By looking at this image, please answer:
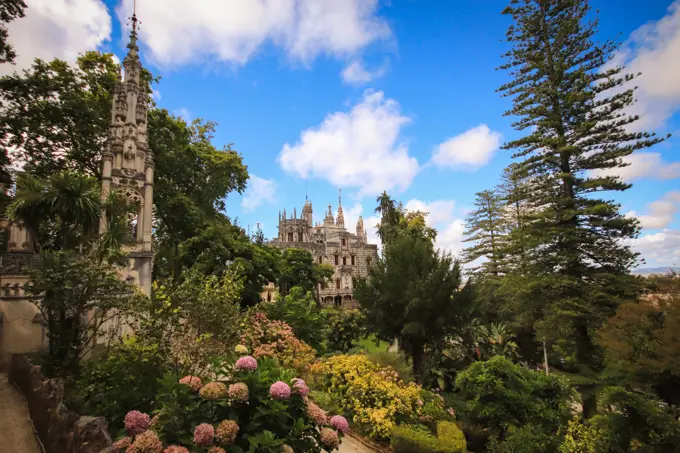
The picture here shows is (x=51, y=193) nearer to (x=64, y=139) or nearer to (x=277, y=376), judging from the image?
(x=277, y=376)

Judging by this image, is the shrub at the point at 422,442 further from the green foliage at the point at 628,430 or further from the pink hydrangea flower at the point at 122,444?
the pink hydrangea flower at the point at 122,444

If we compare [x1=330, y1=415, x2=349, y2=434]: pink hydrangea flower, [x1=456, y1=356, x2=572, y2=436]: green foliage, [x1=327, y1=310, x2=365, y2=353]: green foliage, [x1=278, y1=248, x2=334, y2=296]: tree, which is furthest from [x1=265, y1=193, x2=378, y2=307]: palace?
[x1=330, y1=415, x2=349, y2=434]: pink hydrangea flower

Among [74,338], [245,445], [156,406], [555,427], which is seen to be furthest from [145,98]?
[555,427]

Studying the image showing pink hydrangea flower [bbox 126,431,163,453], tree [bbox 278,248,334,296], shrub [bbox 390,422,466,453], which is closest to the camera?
pink hydrangea flower [bbox 126,431,163,453]

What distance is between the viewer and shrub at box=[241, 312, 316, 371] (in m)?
9.28

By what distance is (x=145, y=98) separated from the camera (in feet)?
51.1

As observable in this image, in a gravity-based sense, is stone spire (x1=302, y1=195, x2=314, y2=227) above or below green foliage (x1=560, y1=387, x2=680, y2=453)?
above

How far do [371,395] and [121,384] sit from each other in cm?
513

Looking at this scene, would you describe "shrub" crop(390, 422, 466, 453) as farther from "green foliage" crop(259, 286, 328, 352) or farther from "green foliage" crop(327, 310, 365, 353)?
"green foliage" crop(327, 310, 365, 353)

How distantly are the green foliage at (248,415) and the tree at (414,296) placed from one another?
651 cm

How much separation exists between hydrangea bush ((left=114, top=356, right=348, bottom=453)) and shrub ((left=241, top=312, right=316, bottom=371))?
509 cm

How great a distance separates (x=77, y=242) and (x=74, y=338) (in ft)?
11.2

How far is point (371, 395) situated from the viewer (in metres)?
7.57

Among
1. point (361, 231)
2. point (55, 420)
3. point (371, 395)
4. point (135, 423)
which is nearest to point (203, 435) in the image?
point (135, 423)
